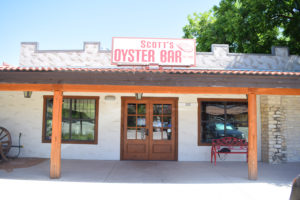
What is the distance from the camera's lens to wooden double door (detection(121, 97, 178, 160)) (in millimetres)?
8094

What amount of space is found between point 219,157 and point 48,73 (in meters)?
6.35

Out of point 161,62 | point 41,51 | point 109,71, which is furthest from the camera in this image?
point 41,51

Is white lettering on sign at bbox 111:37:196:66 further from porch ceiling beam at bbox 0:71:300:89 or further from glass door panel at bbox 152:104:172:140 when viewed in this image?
porch ceiling beam at bbox 0:71:300:89

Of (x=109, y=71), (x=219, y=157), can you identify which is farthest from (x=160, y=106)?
(x=109, y=71)

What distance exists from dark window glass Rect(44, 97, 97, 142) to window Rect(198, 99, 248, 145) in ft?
13.4

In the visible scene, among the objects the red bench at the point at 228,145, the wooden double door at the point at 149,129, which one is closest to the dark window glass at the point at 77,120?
the wooden double door at the point at 149,129

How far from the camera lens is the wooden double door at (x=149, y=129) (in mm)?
8094

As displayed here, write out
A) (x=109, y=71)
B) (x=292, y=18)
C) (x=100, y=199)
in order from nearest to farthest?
(x=100, y=199) → (x=109, y=71) → (x=292, y=18)

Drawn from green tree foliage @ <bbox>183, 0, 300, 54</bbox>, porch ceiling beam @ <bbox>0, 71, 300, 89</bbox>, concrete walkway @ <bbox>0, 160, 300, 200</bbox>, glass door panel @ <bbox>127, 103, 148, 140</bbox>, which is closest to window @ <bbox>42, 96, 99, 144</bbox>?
concrete walkway @ <bbox>0, 160, 300, 200</bbox>

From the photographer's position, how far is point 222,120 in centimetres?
828

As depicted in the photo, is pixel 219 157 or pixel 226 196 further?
pixel 219 157

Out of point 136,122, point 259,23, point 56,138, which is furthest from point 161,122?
point 259,23

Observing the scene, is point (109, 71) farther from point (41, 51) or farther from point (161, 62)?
point (41, 51)

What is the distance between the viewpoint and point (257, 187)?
5164 millimetres
